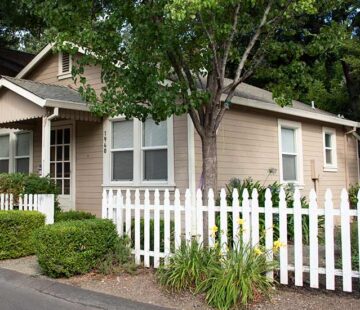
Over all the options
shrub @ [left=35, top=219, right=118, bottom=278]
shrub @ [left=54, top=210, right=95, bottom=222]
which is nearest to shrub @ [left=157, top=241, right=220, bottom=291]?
shrub @ [left=35, top=219, right=118, bottom=278]

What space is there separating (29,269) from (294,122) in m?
8.91

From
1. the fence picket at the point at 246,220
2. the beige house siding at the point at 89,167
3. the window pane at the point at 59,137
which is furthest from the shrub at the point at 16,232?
the window pane at the point at 59,137

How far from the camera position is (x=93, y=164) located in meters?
12.4

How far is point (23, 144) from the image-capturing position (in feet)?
47.3

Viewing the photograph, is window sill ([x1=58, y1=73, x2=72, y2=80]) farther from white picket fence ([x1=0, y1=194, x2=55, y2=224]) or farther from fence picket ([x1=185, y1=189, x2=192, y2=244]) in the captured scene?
fence picket ([x1=185, y1=189, x2=192, y2=244])

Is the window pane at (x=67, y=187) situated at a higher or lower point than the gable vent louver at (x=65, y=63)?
lower

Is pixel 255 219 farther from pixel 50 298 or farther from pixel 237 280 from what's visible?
pixel 50 298

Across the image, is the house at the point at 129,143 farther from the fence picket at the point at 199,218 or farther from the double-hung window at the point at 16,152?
the fence picket at the point at 199,218

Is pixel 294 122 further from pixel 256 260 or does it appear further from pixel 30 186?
pixel 256 260

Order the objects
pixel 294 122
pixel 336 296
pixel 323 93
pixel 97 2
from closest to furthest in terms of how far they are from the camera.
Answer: pixel 336 296
pixel 97 2
pixel 294 122
pixel 323 93

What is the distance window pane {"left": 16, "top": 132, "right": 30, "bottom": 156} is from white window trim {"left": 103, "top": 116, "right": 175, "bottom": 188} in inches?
135

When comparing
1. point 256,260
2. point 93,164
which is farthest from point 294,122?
point 256,260

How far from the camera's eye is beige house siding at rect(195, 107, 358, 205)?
11062 mm

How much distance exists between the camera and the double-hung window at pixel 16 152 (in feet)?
46.5
